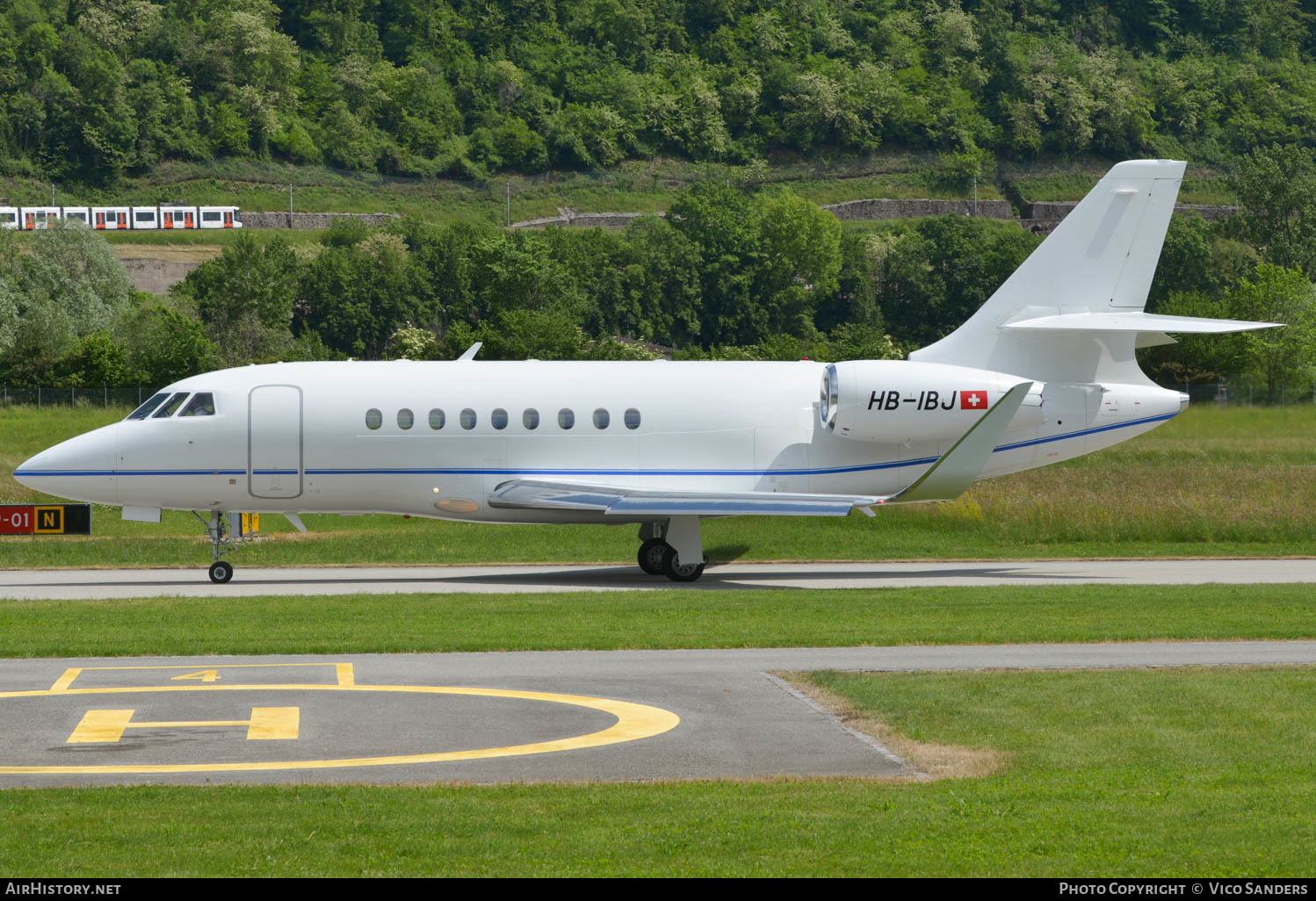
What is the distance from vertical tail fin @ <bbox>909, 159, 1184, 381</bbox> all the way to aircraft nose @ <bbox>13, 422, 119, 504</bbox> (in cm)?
1604

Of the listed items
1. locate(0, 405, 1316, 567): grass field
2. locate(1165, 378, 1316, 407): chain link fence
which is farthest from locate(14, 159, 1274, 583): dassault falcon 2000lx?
locate(1165, 378, 1316, 407): chain link fence

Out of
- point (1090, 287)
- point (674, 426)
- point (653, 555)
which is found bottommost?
point (653, 555)

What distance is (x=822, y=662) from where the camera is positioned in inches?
730

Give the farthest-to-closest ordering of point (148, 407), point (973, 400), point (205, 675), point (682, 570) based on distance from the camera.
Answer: point (973, 400) < point (682, 570) < point (148, 407) < point (205, 675)

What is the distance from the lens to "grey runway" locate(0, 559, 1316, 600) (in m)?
28.3

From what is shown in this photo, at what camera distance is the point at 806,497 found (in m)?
29.0

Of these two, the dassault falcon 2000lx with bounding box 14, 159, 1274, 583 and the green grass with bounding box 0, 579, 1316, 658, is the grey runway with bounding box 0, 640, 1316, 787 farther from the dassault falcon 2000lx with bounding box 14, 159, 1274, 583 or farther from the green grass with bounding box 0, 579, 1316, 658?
the dassault falcon 2000lx with bounding box 14, 159, 1274, 583

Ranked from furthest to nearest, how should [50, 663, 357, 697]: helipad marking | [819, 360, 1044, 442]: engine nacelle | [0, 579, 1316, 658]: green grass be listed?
1. [819, 360, 1044, 442]: engine nacelle
2. [0, 579, 1316, 658]: green grass
3. [50, 663, 357, 697]: helipad marking

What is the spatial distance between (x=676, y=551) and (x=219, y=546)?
8612mm

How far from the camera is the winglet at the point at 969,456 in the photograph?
1123 inches

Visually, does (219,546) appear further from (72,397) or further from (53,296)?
(53,296)

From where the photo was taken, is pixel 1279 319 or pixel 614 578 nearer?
pixel 614 578

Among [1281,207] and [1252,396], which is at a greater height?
[1281,207]

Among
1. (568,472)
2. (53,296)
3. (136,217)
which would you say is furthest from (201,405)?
(136,217)
